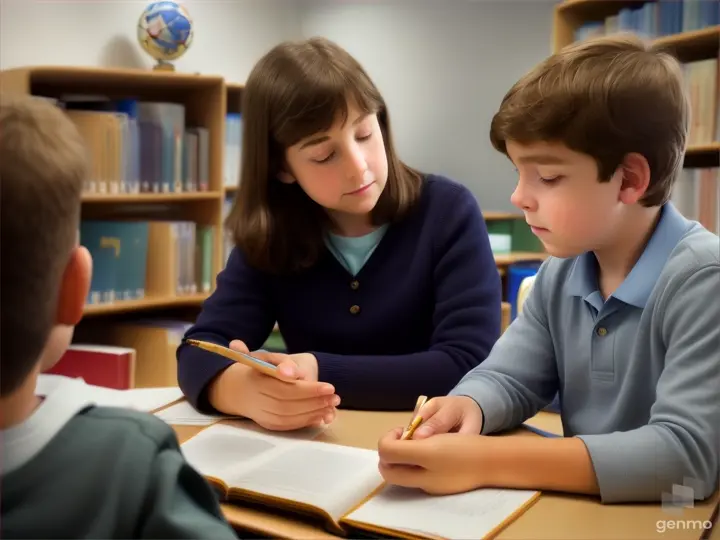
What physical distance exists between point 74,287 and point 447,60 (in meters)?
3.47

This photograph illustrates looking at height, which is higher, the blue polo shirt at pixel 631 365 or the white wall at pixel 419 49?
the white wall at pixel 419 49

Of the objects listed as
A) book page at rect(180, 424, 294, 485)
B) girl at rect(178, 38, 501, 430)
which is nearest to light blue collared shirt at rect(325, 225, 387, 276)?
girl at rect(178, 38, 501, 430)

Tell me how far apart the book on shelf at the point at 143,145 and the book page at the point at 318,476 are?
1.98 metres

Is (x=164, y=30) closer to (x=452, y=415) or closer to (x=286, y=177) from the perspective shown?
(x=286, y=177)

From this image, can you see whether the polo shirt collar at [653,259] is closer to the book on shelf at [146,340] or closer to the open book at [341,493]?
the open book at [341,493]

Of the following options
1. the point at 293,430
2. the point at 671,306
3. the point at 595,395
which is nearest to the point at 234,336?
the point at 293,430

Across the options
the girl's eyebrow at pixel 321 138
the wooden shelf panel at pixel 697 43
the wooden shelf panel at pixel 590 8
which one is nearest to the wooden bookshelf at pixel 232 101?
the wooden shelf panel at pixel 590 8

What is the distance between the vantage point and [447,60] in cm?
381

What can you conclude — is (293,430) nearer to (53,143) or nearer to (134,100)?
(53,143)

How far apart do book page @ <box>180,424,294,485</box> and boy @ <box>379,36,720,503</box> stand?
181 millimetres

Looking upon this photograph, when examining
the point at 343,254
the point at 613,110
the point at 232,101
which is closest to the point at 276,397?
the point at 343,254

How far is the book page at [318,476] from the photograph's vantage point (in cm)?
77

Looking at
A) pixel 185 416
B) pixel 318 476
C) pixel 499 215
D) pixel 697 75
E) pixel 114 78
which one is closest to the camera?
pixel 318 476
